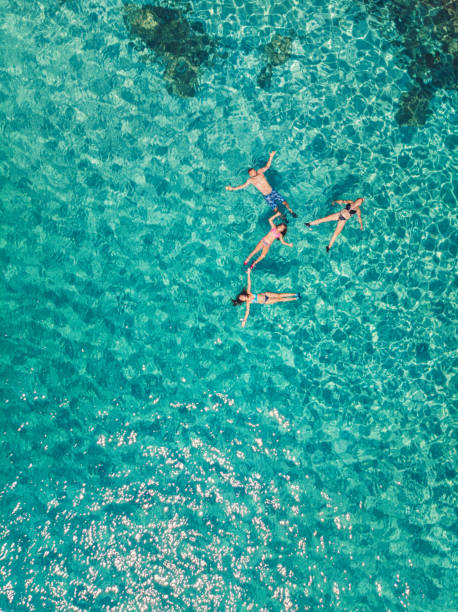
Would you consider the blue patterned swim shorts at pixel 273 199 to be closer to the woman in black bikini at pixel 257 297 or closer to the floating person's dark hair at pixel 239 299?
the woman in black bikini at pixel 257 297

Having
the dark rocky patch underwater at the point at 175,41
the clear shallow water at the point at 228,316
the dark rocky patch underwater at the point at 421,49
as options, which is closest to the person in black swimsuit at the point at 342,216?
the clear shallow water at the point at 228,316

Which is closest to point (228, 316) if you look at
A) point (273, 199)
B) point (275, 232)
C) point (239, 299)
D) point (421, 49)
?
point (239, 299)

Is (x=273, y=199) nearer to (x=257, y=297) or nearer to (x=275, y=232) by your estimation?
Result: (x=275, y=232)

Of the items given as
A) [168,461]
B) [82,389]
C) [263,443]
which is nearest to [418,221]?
[263,443]

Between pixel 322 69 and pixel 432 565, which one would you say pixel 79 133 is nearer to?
pixel 322 69

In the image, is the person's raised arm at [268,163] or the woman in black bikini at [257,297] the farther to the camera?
the person's raised arm at [268,163]

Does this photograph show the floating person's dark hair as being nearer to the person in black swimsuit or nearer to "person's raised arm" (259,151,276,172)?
the person in black swimsuit

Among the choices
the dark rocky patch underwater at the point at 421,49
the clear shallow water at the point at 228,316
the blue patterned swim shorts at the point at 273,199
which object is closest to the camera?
the clear shallow water at the point at 228,316
